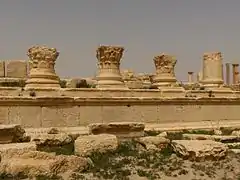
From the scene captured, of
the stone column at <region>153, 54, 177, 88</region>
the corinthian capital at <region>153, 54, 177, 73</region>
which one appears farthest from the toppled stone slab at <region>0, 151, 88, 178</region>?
the corinthian capital at <region>153, 54, 177, 73</region>

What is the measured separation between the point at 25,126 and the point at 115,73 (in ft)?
16.1

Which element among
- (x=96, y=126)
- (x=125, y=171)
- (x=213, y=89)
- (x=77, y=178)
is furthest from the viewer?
(x=213, y=89)

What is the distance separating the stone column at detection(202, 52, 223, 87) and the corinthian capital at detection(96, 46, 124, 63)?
19.6 feet

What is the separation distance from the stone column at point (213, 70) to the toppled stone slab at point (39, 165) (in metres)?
13.0

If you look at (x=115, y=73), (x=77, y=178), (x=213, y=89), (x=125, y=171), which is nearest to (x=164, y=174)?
(x=125, y=171)

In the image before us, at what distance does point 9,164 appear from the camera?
8.83 metres

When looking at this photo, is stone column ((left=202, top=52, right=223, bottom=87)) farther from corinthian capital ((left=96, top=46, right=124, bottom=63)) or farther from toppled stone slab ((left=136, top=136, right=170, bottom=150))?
toppled stone slab ((left=136, top=136, right=170, bottom=150))

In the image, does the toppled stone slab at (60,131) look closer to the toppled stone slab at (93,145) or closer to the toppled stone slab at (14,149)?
the toppled stone slab at (93,145)

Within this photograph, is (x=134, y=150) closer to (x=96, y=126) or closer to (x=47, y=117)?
(x=96, y=126)

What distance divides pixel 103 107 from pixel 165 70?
16.3 ft

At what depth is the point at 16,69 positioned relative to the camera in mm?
20203

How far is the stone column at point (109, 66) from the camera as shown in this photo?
16.9 metres

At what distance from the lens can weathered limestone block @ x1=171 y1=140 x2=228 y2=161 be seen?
1044 centimetres

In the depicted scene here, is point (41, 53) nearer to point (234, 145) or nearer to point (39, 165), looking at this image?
point (39, 165)
